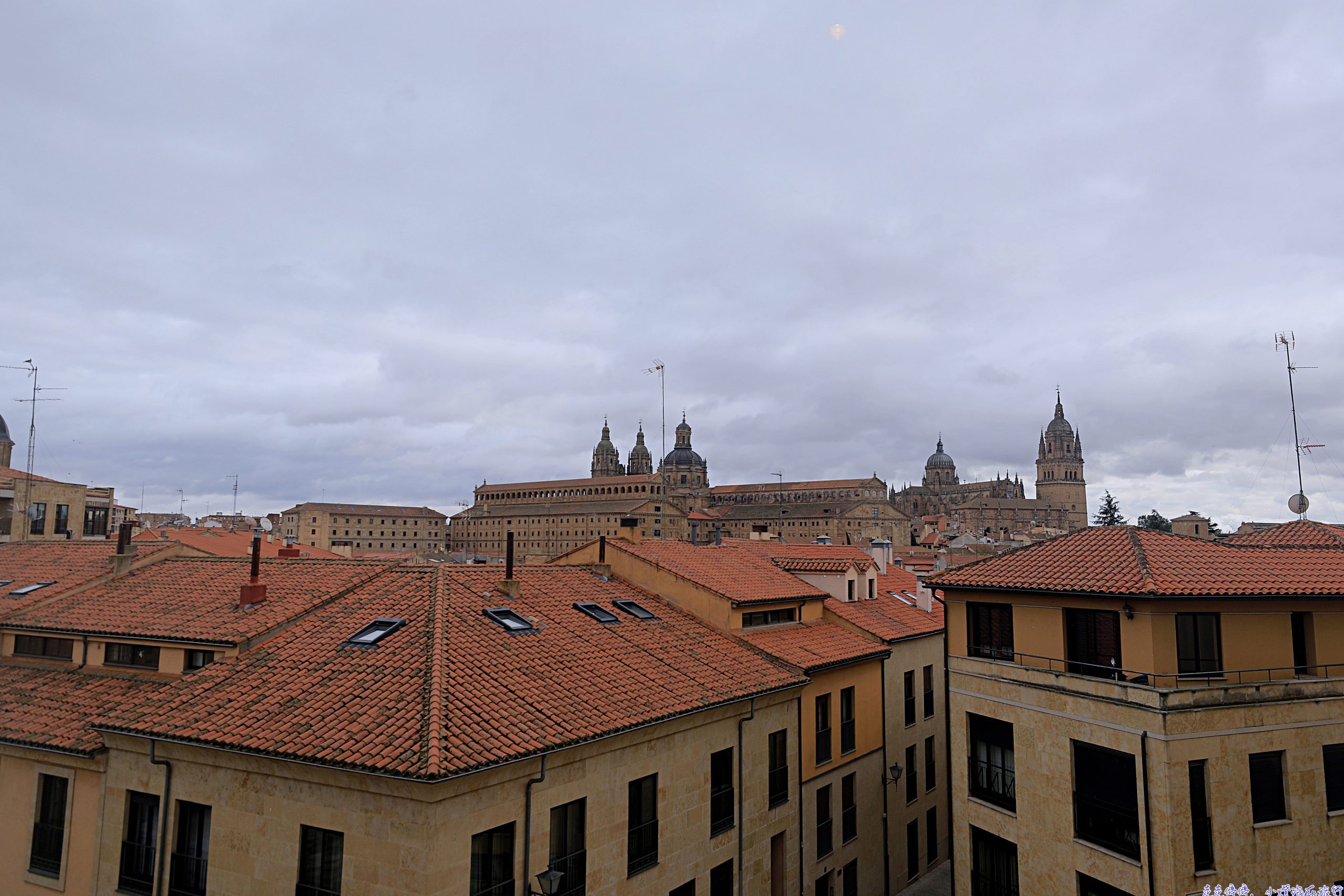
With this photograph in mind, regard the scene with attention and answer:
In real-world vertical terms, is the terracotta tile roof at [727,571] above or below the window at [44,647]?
above

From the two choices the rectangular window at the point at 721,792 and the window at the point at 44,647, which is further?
the window at the point at 44,647

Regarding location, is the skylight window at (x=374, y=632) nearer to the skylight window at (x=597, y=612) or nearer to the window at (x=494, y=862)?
the window at (x=494, y=862)

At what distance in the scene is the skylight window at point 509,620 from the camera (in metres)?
16.4

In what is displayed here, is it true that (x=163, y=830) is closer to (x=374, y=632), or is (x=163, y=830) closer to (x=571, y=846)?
(x=374, y=632)

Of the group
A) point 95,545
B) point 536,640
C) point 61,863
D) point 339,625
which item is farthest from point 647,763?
point 95,545

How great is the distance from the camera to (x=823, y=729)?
848 inches

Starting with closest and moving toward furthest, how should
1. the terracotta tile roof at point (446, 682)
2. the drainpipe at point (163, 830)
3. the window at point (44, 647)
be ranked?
the terracotta tile roof at point (446, 682), the drainpipe at point (163, 830), the window at point (44, 647)

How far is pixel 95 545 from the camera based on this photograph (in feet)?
83.8

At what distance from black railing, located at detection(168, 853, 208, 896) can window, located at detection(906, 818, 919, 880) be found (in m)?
21.0

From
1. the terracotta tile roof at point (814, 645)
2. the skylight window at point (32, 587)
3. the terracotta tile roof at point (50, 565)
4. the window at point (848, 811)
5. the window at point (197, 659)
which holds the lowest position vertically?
the window at point (848, 811)

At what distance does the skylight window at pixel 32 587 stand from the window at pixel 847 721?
2285 cm

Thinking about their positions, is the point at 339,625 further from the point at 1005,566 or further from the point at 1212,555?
the point at 1212,555

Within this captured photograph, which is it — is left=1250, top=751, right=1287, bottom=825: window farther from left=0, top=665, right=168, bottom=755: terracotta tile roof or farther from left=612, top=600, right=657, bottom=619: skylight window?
left=0, top=665, right=168, bottom=755: terracotta tile roof

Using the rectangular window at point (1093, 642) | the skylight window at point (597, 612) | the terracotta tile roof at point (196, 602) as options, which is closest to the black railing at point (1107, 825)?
the rectangular window at point (1093, 642)
